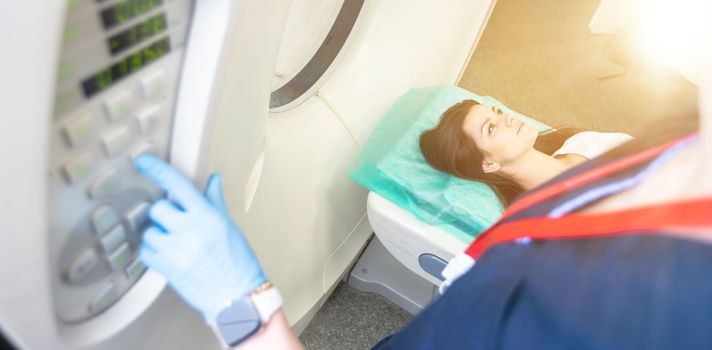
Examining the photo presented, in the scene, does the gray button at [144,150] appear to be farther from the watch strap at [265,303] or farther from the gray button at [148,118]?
the watch strap at [265,303]

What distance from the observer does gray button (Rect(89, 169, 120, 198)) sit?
0.37m

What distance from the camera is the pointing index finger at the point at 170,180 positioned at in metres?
0.40

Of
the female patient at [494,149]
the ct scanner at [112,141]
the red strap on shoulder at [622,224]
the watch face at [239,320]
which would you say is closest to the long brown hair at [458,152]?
the female patient at [494,149]

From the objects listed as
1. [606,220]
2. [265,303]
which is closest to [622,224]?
[606,220]

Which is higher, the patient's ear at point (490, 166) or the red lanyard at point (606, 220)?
the red lanyard at point (606, 220)

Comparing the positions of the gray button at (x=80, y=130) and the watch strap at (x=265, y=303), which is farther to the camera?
the watch strap at (x=265, y=303)

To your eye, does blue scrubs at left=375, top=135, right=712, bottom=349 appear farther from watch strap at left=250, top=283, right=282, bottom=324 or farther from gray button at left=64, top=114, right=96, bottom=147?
gray button at left=64, top=114, right=96, bottom=147

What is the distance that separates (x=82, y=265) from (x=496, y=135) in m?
0.94

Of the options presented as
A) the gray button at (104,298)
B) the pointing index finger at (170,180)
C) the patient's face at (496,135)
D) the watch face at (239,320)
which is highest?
the pointing index finger at (170,180)

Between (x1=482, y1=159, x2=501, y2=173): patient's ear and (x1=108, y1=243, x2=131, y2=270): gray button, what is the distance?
34.3 inches

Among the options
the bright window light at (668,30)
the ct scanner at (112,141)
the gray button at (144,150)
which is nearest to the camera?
the ct scanner at (112,141)

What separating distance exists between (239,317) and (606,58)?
6.52ft

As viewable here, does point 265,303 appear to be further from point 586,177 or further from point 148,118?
point 586,177

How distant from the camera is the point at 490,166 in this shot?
3.84 feet
